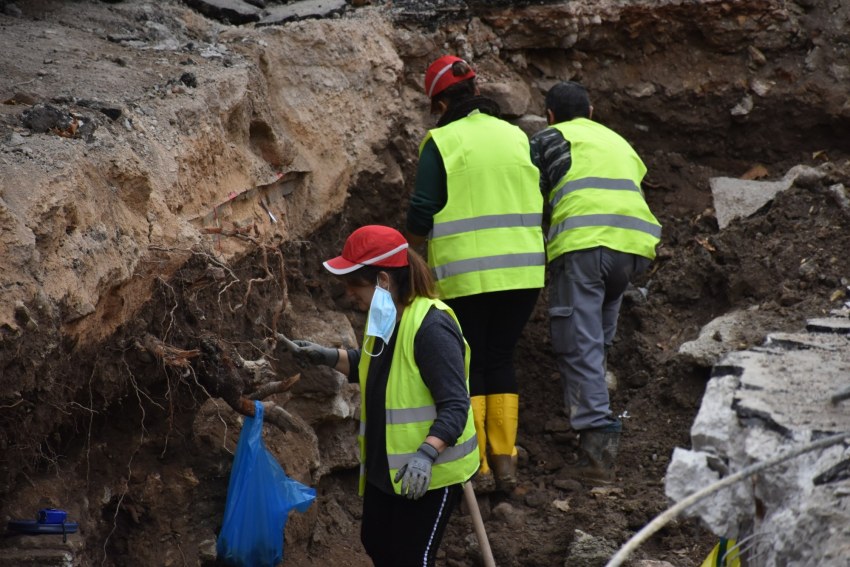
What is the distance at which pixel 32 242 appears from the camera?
333 cm

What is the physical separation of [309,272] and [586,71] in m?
2.62

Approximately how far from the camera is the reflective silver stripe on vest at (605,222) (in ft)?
17.1

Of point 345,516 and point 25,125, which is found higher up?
point 25,125

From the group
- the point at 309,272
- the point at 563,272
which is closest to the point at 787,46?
the point at 563,272

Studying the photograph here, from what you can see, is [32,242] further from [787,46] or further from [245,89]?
[787,46]

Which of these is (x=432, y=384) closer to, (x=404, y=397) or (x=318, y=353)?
(x=404, y=397)

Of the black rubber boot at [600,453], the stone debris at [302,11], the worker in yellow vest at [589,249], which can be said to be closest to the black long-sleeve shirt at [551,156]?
the worker in yellow vest at [589,249]

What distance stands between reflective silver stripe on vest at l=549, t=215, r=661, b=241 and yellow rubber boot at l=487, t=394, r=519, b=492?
84 cm

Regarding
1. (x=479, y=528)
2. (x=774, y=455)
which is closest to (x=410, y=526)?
(x=479, y=528)

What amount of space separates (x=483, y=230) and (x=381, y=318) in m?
1.37

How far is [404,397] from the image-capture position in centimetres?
364

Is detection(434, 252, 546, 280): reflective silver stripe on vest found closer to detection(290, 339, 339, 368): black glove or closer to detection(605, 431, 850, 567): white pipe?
detection(290, 339, 339, 368): black glove

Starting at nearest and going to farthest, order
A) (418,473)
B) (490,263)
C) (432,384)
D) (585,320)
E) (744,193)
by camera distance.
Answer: (418,473), (432,384), (490,263), (585,320), (744,193)

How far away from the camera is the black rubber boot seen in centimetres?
530
